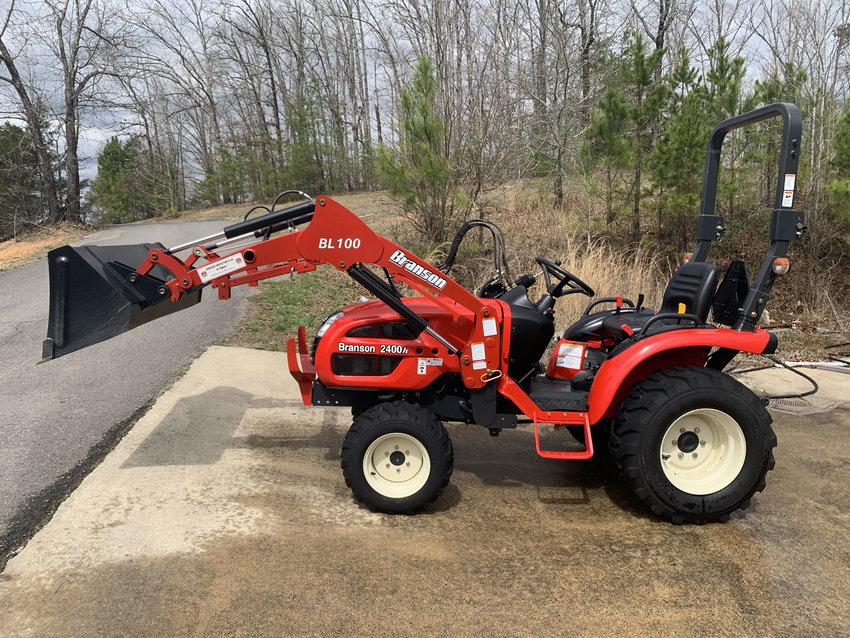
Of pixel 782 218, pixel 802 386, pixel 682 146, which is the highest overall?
pixel 682 146

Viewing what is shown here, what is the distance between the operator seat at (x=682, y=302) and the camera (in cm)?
339

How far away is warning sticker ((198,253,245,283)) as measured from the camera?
10.1 ft

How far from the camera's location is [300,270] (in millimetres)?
3055

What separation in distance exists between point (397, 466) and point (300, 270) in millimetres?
1182

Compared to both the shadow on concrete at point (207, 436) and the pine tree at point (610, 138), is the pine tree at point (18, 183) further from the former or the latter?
the shadow on concrete at point (207, 436)

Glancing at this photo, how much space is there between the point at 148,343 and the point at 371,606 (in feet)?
14.9

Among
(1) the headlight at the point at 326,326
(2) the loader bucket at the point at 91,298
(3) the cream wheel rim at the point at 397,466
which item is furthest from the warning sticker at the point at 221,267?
(3) the cream wheel rim at the point at 397,466

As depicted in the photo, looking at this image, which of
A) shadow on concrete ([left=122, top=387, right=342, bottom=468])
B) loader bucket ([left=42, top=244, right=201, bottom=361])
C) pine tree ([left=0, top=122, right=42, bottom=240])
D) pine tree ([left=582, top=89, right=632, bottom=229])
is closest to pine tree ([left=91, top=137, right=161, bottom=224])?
pine tree ([left=0, top=122, right=42, bottom=240])

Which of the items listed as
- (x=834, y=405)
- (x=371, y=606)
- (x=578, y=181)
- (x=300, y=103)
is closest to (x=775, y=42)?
(x=578, y=181)

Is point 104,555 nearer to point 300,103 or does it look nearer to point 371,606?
point 371,606

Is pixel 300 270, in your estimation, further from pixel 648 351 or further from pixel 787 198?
pixel 787 198

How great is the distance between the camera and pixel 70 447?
3730 mm

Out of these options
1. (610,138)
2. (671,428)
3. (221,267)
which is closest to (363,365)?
(221,267)

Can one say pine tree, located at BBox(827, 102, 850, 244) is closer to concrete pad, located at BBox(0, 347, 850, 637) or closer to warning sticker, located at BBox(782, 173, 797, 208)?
concrete pad, located at BBox(0, 347, 850, 637)
